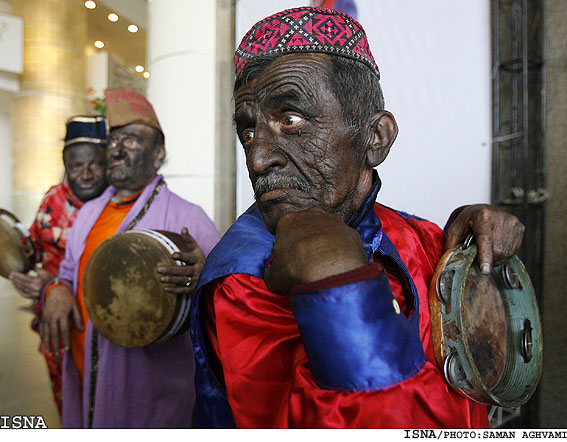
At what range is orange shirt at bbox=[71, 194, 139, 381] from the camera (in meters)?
2.14

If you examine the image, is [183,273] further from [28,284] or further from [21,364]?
[28,284]

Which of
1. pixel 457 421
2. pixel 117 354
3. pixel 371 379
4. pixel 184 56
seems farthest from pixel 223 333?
pixel 184 56

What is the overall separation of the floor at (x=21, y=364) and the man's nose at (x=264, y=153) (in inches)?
51.0

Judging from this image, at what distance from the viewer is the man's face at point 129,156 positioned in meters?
2.24

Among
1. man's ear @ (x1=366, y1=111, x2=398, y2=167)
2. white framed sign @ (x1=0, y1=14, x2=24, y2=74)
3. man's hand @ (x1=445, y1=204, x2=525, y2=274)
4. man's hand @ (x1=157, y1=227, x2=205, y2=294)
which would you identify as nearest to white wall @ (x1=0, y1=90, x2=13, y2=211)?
white framed sign @ (x1=0, y1=14, x2=24, y2=74)

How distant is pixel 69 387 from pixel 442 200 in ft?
7.20

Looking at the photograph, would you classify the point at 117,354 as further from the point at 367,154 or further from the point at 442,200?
the point at 442,200

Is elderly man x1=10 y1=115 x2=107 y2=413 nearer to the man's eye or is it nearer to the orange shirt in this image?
the orange shirt

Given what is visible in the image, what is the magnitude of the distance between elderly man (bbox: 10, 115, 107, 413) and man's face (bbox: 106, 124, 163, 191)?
186 mm

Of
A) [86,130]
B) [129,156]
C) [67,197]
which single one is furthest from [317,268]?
[67,197]

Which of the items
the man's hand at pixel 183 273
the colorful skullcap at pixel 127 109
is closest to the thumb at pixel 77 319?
the man's hand at pixel 183 273

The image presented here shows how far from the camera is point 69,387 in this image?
2152 mm

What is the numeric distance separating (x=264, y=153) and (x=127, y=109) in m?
1.63

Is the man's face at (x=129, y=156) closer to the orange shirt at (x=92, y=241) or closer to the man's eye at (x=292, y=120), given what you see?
the orange shirt at (x=92, y=241)
